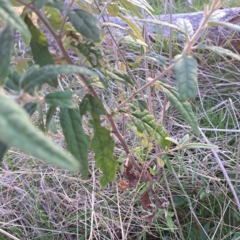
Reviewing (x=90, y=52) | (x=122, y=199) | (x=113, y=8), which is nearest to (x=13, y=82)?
(x=90, y=52)

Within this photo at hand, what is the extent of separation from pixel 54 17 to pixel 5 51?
22 centimetres

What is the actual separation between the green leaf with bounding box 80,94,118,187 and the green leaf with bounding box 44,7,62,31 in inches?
5.4

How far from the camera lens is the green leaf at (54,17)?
1.96 ft

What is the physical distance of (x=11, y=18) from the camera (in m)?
0.36

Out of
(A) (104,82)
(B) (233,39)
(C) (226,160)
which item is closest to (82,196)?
(C) (226,160)

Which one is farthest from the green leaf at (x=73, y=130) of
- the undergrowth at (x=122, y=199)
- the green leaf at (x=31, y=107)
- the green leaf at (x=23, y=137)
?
the undergrowth at (x=122, y=199)

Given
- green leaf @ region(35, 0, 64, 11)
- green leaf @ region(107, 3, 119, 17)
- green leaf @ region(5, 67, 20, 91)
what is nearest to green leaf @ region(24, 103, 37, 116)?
green leaf @ region(5, 67, 20, 91)

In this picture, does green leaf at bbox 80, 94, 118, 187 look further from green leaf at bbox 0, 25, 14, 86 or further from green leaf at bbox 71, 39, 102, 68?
green leaf at bbox 0, 25, 14, 86

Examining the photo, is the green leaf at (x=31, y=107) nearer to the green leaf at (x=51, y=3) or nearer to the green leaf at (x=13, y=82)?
the green leaf at (x=13, y=82)

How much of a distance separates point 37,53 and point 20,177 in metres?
0.80

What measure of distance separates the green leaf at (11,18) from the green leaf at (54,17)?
23cm

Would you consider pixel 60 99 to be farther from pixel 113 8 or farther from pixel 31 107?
pixel 113 8

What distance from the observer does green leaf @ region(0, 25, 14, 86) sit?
394 millimetres

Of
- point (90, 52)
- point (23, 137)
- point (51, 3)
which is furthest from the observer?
point (90, 52)
